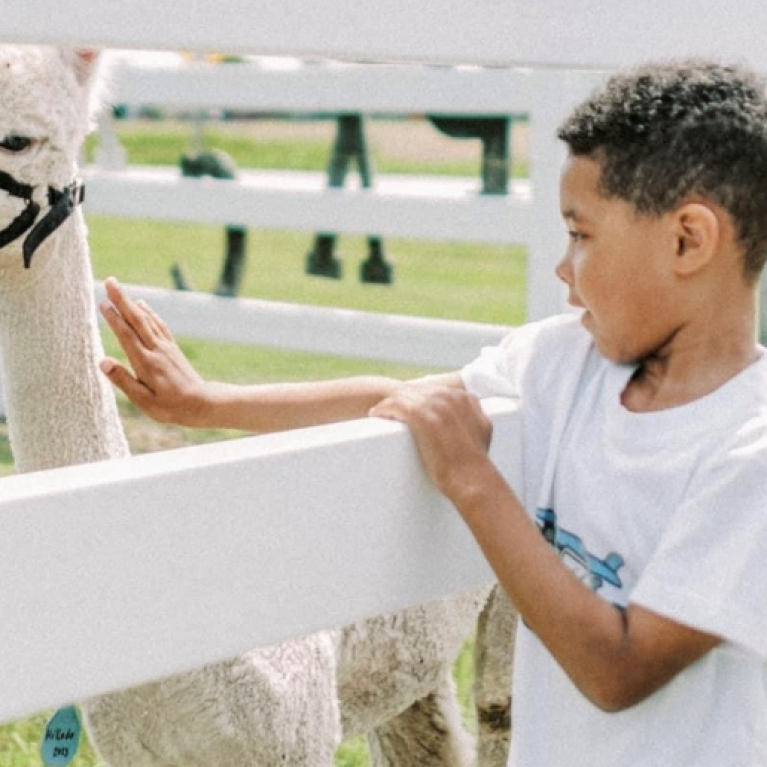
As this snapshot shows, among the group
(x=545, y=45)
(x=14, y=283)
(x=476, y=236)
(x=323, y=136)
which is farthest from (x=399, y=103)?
(x=323, y=136)

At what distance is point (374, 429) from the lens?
4.53 feet

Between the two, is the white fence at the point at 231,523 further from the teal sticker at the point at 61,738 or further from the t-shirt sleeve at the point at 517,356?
the teal sticker at the point at 61,738

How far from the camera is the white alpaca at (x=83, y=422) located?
2061 mm

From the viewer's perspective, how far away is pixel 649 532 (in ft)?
4.74

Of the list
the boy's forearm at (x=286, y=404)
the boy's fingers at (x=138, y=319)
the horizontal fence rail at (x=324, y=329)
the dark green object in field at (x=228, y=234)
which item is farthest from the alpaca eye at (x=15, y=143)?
the dark green object in field at (x=228, y=234)

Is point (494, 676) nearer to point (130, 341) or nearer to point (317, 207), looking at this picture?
point (130, 341)

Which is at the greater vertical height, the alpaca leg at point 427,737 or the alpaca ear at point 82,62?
the alpaca ear at point 82,62

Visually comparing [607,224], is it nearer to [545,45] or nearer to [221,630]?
[545,45]

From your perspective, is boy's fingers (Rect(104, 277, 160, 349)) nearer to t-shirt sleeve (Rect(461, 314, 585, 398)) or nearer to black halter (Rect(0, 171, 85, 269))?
t-shirt sleeve (Rect(461, 314, 585, 398))

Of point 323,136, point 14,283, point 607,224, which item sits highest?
point 607,224

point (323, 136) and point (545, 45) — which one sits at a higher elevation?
point (545, 45)

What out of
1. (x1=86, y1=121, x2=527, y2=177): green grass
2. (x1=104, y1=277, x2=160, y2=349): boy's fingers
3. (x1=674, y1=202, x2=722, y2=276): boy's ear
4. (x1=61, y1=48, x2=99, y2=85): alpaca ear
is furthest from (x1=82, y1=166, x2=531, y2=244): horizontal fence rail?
(x1=86, y1=121, x2=527, y2=177): green grass

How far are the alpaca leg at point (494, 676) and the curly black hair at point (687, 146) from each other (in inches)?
47.6

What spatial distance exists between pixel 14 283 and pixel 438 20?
94 cm
